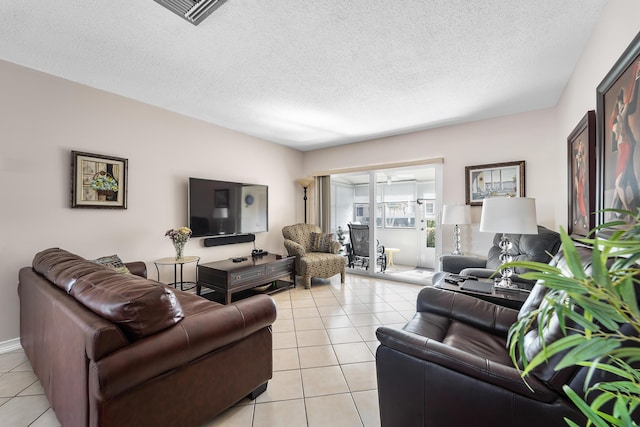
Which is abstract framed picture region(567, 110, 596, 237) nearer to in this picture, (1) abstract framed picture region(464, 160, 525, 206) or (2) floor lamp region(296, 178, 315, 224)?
(1) abstract framed picture region(464, 160, 525, 206)

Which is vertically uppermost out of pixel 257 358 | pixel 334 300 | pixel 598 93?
pixel 598 93

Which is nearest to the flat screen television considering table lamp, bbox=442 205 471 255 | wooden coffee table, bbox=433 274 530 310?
table lamp, bbox=442 205 471 255

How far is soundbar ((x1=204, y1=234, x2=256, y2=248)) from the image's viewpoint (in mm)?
3791

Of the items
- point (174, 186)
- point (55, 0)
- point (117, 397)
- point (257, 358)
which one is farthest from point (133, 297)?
point (174, 186)

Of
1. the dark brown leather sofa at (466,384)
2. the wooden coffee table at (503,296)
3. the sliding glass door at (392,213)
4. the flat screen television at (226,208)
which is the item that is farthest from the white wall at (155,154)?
the dark brown leather sofa at (466,384)

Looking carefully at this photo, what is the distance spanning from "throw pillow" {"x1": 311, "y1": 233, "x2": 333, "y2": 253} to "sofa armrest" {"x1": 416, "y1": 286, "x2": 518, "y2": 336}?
Answer: 2.74 metres

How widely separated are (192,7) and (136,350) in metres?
1.94

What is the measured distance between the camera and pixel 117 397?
1076 mm

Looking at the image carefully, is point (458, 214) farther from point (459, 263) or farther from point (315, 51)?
point (315, 51)

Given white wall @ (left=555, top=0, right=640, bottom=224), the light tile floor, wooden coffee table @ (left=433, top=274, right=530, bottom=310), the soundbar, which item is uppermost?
white wall @ (left=555, top=0, right=640, bottom=224)

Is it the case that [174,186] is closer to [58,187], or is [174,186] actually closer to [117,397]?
[58,187]

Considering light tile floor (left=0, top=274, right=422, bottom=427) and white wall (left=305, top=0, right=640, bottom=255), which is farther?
white wall (left=305, top=0, right=640, bottom=255)

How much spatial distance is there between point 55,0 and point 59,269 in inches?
64.5

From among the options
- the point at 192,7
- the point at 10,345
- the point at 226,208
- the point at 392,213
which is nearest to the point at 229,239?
the point at 226,208
